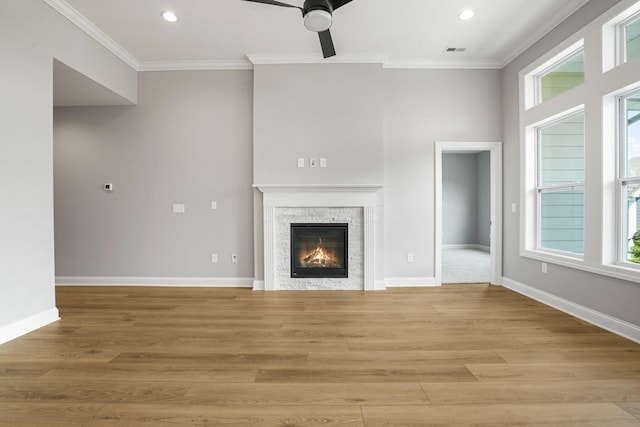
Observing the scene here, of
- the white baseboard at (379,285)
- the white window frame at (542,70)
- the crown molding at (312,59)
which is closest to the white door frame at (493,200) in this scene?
the white window frame at (542,70)

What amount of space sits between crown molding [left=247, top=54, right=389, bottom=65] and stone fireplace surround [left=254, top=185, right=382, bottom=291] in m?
1.67

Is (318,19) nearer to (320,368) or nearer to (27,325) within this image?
(320,368)

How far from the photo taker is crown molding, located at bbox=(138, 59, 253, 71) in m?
3.92

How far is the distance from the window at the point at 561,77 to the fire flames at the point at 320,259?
10.8 ft

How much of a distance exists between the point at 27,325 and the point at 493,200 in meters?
5.42

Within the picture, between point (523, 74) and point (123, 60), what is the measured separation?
5126 mm

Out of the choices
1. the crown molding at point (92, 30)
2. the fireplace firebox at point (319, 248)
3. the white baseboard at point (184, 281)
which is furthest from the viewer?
the white baseboard at point (184, 281)

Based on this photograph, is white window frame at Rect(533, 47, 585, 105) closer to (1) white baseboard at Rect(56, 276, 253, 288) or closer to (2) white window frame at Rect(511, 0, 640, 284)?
(2) white window frame at Rect(511, 0, 640, 284)

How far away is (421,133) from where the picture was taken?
4012 mm

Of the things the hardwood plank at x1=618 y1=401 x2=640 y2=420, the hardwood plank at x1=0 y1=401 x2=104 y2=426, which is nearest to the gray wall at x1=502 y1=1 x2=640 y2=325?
the hardwood plank at x1=618 y1=401 x2=640 y2=420

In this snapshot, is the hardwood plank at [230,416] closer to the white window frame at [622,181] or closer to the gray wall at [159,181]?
the gray wall at [159,181]

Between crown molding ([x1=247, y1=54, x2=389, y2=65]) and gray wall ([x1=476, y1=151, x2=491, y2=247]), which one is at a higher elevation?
crown molding ([x1=247, y1=54, x2=389, y2=65])

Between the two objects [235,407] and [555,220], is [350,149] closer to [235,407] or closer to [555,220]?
[555,220]

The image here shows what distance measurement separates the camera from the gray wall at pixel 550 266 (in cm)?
246
